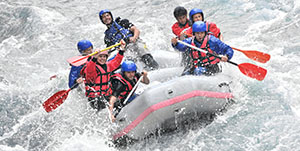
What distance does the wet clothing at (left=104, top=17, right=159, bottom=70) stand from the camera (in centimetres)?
705

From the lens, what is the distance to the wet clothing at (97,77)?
18.7 feet

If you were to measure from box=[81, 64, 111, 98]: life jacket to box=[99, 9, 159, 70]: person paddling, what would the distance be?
136 cm

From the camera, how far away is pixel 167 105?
17.4 ft

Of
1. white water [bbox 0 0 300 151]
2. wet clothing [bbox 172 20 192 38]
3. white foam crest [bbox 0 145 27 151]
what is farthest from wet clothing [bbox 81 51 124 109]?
wet clothing [bbox 172 20 192 38]

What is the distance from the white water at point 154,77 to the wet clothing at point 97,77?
1.10 feet

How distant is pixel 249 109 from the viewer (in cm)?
612

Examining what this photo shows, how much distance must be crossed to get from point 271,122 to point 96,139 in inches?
104

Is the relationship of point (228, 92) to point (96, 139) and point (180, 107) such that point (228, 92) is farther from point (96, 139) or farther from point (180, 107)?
point (96, 139)

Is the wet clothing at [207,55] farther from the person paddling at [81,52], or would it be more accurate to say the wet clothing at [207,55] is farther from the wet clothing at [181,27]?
the person paddling at [81,52]

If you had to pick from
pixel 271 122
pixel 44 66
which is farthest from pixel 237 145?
pixel 44 66

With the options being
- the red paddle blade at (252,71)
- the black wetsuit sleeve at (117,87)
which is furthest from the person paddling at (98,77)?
the red paddle blade at (252,71)

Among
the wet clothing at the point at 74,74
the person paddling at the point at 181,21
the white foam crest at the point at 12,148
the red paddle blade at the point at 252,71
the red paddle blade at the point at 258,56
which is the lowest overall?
the white foam crest at the point at 12,148

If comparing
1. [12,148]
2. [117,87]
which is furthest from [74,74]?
[12,148]

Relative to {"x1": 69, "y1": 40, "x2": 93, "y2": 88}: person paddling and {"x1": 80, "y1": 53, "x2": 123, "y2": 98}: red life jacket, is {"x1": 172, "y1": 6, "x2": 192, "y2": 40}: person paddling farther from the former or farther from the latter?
{"x1": 69, "y1": 40, "x2": 93, "y2": 88}: person paddling
